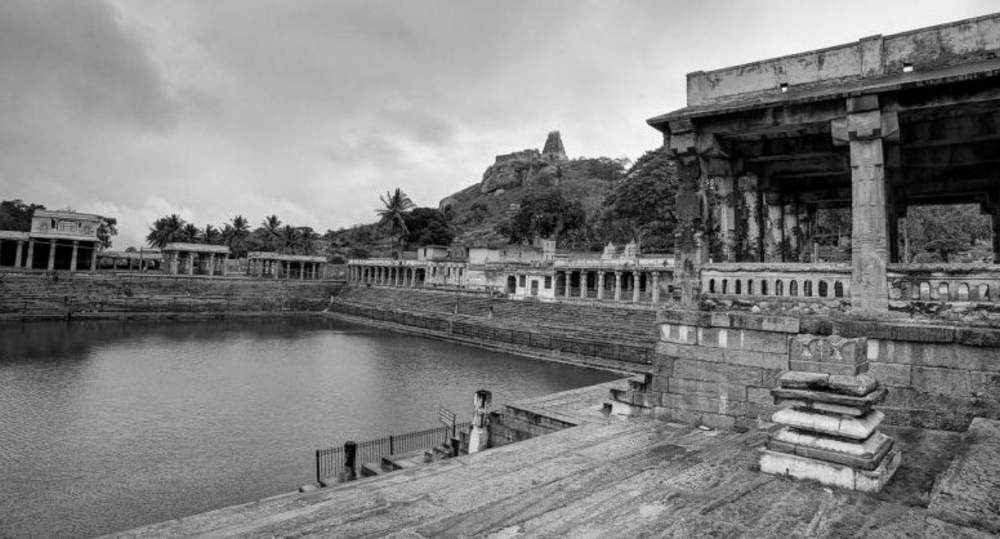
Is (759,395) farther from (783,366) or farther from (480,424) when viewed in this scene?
(480,424)

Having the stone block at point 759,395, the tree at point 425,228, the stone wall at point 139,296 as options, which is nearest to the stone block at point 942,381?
the stone block at point 759,395

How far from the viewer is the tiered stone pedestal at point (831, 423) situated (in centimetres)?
498

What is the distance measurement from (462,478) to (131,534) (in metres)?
3.14

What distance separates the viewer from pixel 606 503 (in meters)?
4.89

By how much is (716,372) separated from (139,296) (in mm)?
58317

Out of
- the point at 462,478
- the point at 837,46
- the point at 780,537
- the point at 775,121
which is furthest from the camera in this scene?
the point at 837,46

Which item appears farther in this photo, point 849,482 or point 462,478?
point 462,478

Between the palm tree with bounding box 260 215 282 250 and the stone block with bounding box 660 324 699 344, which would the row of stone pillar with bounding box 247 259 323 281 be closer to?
the palm tree with bounding box 260 215 282 250

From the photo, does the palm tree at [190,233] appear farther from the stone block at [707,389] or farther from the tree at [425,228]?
the stone block at [707,389]

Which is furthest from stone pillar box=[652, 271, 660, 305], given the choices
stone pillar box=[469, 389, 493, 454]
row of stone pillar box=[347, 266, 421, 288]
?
row of stone pillar box=[347, 266, 421, 288]

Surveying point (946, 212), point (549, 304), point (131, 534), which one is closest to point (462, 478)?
point (131, 534)

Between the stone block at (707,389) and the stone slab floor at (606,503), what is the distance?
1.59 m

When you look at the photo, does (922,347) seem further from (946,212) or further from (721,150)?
(946,212)

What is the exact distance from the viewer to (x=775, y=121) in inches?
343
